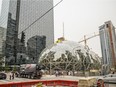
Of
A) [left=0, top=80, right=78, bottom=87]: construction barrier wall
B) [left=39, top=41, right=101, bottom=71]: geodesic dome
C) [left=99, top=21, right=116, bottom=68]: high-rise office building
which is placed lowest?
[left=0, top=80, right=78, bottom=87]: construction barrier wall

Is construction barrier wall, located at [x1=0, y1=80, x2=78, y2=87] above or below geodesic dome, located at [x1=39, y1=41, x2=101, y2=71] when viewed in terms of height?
below

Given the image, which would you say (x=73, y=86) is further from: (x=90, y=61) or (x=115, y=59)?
(x=115, y=59)

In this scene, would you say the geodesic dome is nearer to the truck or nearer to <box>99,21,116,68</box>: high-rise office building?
<box>99,21,116,68</box>: high-rise office building

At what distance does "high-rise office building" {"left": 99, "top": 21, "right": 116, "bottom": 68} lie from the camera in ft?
271

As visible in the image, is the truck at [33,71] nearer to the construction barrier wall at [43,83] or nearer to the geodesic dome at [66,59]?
the construction barrier wall at [43,83]

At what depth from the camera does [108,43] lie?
100m

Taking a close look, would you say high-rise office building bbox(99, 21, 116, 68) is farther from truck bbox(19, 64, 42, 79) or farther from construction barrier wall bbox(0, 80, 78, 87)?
construction barrier wall bbox(0, 80, 78, 87)

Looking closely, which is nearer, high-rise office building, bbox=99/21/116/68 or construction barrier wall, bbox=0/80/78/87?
construction barrier wall, bbox=0/80/78/87

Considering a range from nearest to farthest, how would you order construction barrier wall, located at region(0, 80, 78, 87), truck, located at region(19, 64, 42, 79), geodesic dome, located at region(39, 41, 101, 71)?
construction barrier wall, located at region(0, 80, 78, 87) < truck, located at region(19, 64, 42, 79) < geodesic dome, located at region(39, 41, 101, 71)

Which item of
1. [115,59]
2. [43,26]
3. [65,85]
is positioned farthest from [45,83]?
[43,26]

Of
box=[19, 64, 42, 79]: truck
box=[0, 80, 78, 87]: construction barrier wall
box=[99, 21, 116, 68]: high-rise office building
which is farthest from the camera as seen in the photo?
box=[99, 21, 116, 68]: high-rise office building

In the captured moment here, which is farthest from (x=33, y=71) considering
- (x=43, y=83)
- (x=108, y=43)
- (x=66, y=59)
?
(x=108, y=43)

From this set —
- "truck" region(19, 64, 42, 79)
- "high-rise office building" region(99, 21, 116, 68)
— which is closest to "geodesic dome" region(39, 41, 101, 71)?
"high-rise office building" region(99, 21, 116, 68)

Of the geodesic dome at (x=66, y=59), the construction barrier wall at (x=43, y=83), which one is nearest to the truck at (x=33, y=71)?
the construction barrier wall at (x=43, y=83)
